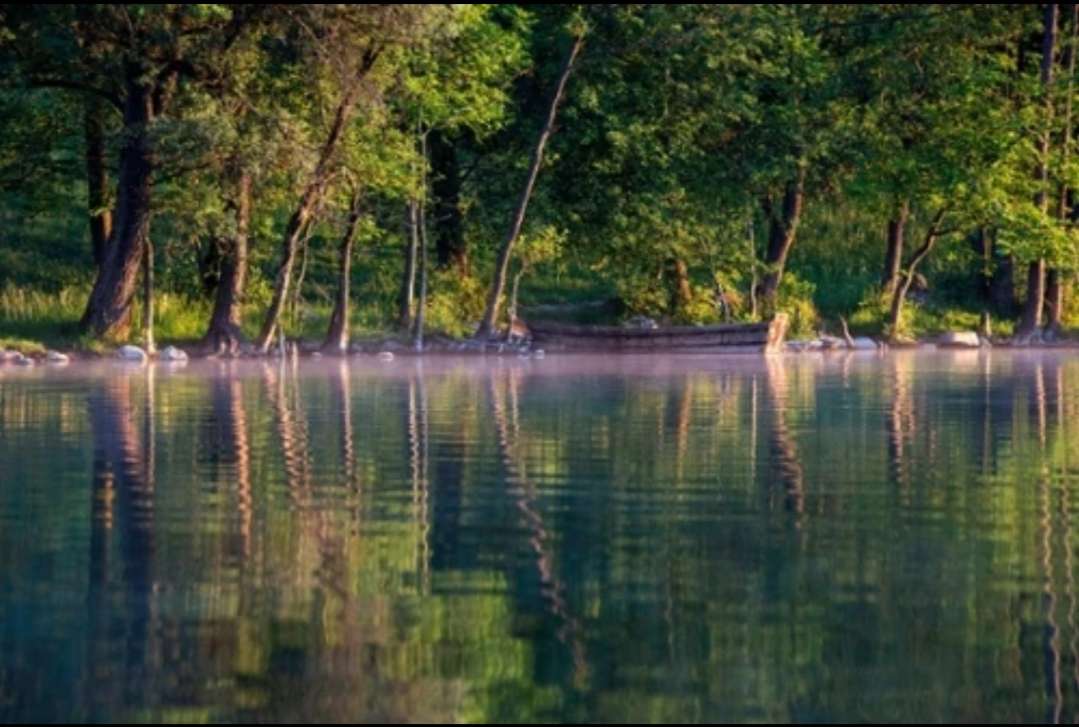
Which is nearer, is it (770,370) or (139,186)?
(770,370)

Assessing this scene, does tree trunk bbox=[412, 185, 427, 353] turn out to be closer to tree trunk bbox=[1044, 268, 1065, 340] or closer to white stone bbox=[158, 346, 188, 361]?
white stone bbox=[158, 346, 188, 361]

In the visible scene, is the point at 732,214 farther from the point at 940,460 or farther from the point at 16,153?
the point at 940,460

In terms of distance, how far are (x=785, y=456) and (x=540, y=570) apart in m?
7.15

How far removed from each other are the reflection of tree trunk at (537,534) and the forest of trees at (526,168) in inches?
757

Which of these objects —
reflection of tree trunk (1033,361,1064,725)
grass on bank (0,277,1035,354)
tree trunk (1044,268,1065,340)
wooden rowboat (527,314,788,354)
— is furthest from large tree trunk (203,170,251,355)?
reflection of tree trunk (1033,361,1064,725)

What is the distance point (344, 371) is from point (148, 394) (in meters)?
9.21

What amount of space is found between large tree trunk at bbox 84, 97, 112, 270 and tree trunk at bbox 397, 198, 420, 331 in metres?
6.59

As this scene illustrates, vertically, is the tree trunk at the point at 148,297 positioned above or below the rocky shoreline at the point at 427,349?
above

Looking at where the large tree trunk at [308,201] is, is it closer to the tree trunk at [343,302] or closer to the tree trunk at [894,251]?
the tree trunk at [343,302]

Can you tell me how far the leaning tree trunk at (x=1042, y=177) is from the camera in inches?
2121

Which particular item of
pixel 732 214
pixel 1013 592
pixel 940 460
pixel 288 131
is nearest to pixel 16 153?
pixel 288 131

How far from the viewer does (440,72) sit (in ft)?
155

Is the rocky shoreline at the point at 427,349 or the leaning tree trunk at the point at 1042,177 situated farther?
the leaning tree trunk at the point at 1042,177

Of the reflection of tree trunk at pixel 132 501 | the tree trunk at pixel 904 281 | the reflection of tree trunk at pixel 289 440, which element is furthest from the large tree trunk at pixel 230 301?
the reflection of tree trunk at pixel 132 501
